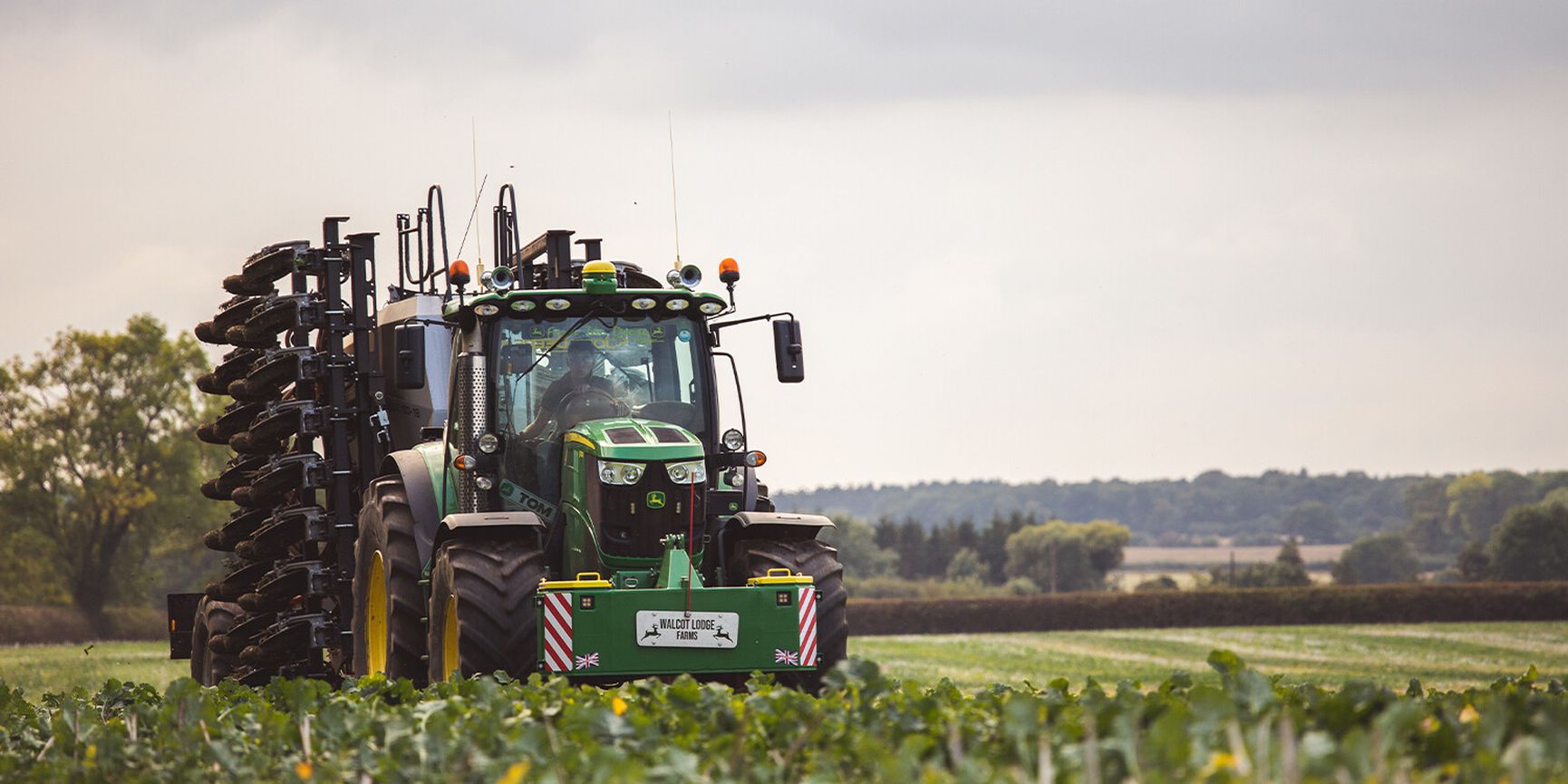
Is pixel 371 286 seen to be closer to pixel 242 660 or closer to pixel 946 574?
pixel 242 660

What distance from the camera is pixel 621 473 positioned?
1145 centimetres

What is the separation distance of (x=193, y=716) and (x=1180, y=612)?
48.8 metres

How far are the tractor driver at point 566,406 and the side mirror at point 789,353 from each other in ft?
3.64

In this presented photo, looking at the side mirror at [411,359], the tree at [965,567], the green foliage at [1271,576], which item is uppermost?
the side mirror at [411,359]

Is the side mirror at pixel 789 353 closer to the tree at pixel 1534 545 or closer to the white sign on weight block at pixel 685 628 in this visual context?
the white sign on weight block at pixel 685 628

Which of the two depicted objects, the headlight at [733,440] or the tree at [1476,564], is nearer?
the headlight at [733,440]

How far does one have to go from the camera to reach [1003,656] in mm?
41656

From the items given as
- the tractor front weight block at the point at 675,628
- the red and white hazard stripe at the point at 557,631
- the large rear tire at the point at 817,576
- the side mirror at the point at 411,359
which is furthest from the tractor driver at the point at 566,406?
the red and white hazard stripe at the point at 557,631

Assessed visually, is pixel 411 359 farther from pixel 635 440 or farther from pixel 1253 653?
pixel 1253 653

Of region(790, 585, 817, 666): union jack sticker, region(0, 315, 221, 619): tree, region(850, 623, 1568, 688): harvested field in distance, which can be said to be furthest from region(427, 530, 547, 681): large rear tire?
region(0, 315, 221, 619): tree

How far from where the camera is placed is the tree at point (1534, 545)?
2864 inches

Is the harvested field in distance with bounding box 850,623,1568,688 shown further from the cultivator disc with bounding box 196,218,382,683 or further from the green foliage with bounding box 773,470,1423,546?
the green foliage with bounding box 773,470,1423,546

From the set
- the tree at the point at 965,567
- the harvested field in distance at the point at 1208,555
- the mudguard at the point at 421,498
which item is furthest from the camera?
the harvested field in distance at the point at 1208,555

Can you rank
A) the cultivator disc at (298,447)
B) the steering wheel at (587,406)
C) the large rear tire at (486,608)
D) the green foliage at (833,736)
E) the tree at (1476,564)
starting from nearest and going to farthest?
the green foliage at (833,736) → the large rear tire at (486,608) → the steering wheel at (587,406) → the cultivator disc at (298,447) → the tree at (1476,564)
